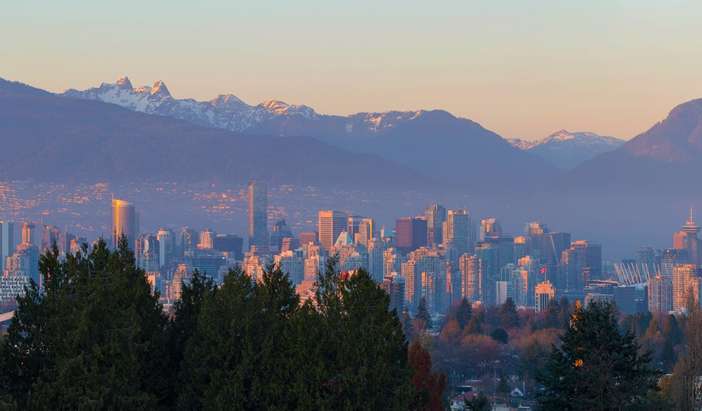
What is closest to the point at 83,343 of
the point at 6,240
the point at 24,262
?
the point at 24,262

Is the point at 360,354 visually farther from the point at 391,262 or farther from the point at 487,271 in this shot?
the point at 487,271

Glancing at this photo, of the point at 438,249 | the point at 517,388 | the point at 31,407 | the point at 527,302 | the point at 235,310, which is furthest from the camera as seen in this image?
the point at 438,249

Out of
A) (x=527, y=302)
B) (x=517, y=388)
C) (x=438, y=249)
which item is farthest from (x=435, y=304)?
(x=517, y=388)

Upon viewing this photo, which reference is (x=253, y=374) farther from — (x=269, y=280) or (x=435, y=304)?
(x=435, y=304)

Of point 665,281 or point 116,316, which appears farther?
point 665,281

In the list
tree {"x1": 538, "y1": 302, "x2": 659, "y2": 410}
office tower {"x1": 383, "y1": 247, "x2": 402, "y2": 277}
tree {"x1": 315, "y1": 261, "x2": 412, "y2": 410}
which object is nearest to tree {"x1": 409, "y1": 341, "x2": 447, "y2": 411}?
tree {"x1": 538, "y1": 302, "x2": 659, "y2": 410}
